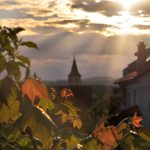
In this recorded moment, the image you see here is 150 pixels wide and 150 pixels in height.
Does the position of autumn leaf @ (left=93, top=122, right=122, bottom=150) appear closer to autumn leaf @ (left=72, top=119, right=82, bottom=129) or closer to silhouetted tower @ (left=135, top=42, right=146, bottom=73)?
autumn leaf @ (left=72, top=119, right=82, bottom=129)

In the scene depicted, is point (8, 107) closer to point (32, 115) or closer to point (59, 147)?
point (32, 115)

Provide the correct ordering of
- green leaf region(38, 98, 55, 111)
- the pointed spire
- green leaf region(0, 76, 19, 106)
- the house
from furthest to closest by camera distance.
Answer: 1. the pointed spire
2. the house
3. green leaf region(38, 98, 55, 111)
4. green leaf region(0, 76, 19, 106)

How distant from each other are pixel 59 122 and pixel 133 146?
63 centimetres

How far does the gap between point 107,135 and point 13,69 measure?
72 cm

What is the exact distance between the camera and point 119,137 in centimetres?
245

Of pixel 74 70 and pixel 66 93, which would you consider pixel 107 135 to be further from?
pixel 74 70

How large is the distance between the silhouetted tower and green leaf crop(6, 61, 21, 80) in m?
38.4

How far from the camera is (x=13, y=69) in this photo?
195 centimetres

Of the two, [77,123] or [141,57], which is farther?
[141,57]

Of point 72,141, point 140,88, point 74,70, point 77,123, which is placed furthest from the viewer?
point 74,70

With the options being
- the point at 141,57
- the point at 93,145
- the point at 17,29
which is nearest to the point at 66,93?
the point at 93,145

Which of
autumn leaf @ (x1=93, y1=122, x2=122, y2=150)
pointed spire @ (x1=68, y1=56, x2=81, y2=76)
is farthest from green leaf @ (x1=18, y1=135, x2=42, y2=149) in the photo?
pointed spire @ (x1=68, y1=56, x2=81, y2=76)

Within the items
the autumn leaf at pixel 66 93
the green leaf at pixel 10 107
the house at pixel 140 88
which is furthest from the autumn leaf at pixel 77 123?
the house at pixel 140 88

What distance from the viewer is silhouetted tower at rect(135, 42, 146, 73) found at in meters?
40.0
